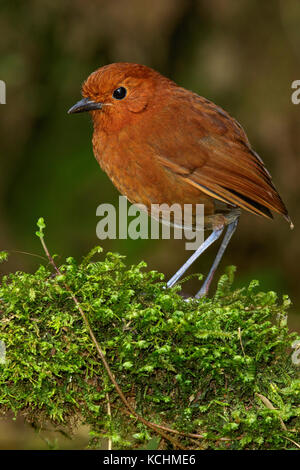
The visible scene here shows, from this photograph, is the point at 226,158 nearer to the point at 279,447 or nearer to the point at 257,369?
the point at 257,369

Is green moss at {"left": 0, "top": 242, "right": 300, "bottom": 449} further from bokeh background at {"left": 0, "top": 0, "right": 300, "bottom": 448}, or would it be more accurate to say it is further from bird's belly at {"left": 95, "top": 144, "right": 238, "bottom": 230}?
bokeh background at {"left": 0, "top": 0, "right": 300, "bottom": 448}

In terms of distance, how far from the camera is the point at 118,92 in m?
3.40

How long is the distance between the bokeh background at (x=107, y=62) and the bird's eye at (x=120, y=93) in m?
2.14

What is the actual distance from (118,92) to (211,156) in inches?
21.8

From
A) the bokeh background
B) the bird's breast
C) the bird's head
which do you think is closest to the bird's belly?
the bird's breast

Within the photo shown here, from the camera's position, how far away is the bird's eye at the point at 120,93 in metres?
3.40

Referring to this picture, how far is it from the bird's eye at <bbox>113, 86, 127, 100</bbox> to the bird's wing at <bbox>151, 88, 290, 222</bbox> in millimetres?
225

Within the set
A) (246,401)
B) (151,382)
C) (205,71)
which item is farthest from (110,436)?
(205,71)

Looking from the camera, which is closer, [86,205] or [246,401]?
[246,401]

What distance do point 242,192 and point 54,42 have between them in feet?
9.08

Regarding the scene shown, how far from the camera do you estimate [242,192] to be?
3.42 metres

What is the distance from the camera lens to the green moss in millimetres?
2367

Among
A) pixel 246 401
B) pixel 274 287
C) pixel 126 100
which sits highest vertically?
pixel 126 100

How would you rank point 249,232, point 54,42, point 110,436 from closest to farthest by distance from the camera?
point 110,436 → point 54,42 → point 249,232
